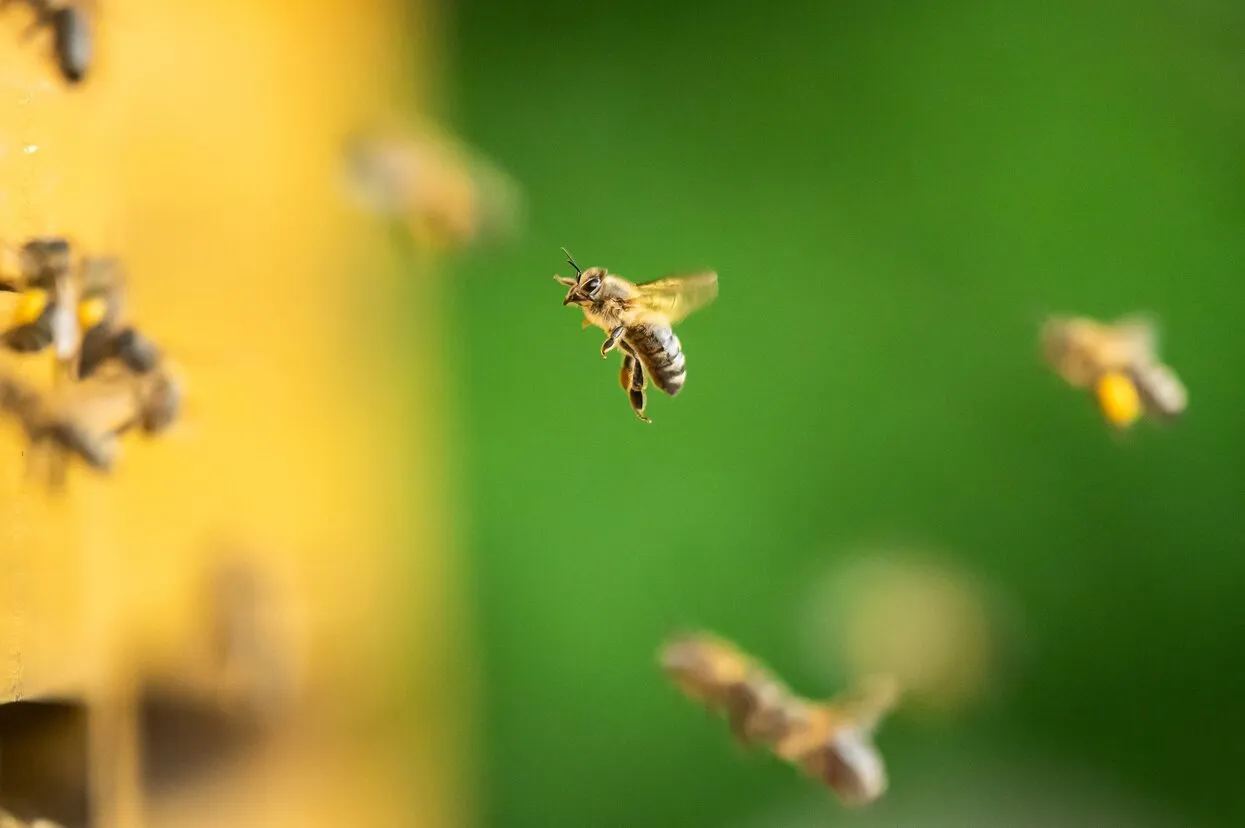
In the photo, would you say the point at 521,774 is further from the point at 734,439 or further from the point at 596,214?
the point at 596,214

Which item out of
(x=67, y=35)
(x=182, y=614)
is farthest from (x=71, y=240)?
(x=182, y=614)

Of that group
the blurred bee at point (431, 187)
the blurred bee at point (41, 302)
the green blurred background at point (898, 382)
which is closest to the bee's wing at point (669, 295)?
the blurred bee at point (41, 302)

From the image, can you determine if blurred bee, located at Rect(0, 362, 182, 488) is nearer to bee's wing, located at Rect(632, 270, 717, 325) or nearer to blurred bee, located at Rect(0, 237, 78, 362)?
blurred bee, located at Rect(0, 237, 78, 362)

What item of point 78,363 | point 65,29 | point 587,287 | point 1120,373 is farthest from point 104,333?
point 1120,373

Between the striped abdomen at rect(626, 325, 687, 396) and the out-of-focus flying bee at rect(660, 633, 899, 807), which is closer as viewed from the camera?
the striped abdomen at rect(626, 325, 687, 396)

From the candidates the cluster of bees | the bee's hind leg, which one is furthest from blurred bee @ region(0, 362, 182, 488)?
the bee's hind leg

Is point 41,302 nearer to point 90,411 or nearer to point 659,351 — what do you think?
point 90,411
